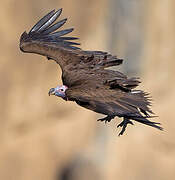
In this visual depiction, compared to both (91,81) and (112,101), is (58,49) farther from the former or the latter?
(112,101)

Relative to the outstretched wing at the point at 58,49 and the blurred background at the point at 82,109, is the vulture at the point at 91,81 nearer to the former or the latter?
the outstretched wing at the point at 58,49

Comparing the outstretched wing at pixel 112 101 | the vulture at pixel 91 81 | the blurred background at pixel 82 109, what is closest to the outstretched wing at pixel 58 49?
the vulture at pixel 91 81

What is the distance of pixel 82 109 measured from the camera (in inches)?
835

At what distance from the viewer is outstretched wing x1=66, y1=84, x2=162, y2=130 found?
1285 cm

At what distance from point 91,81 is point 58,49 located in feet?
4.49

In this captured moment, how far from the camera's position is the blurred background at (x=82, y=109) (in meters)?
19.8

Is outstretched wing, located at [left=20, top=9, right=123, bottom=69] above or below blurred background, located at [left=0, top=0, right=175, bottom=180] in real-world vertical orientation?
above

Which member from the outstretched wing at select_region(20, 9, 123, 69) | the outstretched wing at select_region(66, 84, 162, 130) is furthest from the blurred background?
the outstretched wing at select_region(66, 84, 162, 130)

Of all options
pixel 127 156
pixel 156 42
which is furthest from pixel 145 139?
pixel 156 42

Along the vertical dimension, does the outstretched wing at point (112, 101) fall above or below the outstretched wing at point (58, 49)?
below

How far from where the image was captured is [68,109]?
69.0 feet

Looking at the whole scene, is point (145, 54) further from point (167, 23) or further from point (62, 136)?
point (62, 136)

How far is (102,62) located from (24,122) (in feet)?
22.9

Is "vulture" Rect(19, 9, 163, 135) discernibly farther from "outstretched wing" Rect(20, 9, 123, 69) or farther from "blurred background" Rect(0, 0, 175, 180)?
"blurred background" Rect(0, 0, 175, 180)
